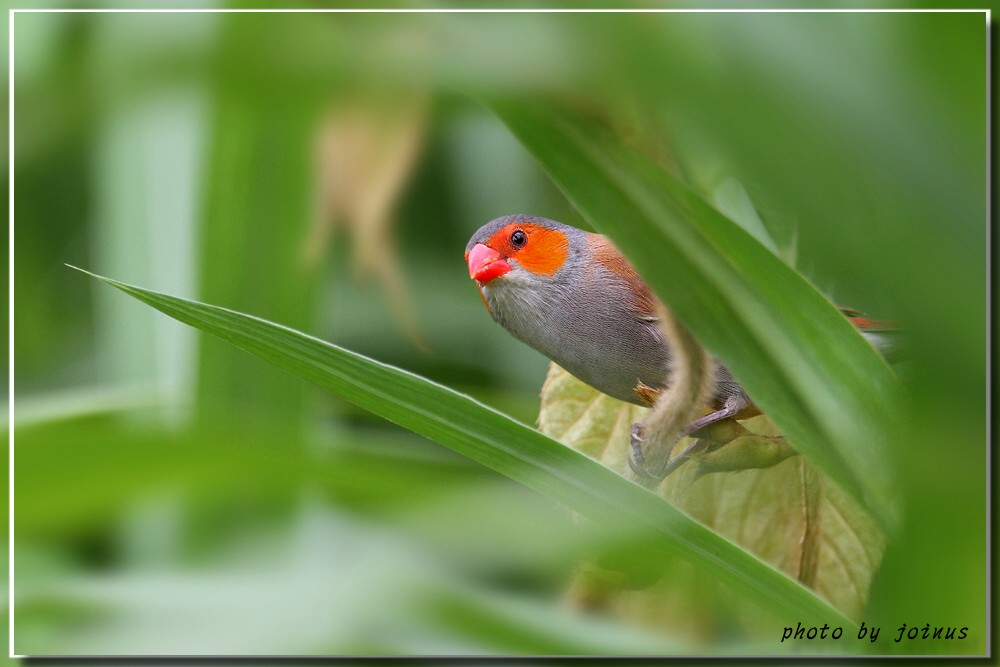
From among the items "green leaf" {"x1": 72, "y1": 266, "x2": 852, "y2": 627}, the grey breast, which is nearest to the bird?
the grey breast

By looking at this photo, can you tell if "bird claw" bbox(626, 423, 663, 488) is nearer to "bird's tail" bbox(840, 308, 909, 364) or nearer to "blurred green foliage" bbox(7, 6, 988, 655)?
"blurred green foliage" bbox(7, 6, 988, 655)

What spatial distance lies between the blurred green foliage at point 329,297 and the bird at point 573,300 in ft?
0.08

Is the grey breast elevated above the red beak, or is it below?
below

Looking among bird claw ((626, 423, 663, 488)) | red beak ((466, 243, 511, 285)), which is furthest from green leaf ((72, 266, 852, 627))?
red beak ((466, 243, 511, 285))

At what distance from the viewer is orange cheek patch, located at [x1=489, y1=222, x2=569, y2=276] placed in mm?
985

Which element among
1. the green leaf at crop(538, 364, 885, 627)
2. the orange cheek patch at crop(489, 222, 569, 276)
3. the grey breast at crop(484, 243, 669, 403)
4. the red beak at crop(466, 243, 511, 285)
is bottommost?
Answer: the green leaf at crop(538, 364, 885, 627)

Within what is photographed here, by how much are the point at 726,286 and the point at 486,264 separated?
0.99ft

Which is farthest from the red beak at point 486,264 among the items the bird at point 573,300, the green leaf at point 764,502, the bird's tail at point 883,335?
the bird's tail at point 883,335

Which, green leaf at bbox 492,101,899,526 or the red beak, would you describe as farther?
the red beak

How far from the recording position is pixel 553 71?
3.31 ft

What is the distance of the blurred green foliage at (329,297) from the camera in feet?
3.27

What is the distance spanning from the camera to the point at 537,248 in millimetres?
986

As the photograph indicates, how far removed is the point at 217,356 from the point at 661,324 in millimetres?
476

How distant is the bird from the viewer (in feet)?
3.18
